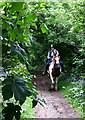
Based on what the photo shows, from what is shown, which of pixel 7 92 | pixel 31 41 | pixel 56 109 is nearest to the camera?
pixel 7 92

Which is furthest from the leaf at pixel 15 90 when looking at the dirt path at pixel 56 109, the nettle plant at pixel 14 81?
the dirt path at pixel 56 109

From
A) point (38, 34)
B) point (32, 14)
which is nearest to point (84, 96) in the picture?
point (32, 14)

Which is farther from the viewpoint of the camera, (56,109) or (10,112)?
(56,109)

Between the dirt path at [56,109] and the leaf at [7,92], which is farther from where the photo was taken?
the dirt path at [56,109]

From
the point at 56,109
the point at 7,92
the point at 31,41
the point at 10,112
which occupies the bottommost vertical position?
the point at 56,109

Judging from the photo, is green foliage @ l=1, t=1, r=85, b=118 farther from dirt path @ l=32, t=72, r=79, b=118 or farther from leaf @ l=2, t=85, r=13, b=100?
dirt path @ l=32, t=72, r=79, b=118

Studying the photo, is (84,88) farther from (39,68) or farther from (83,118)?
(39,68)

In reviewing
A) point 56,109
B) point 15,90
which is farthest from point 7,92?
point 56,109

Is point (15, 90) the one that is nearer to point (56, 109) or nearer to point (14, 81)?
point (14, 81)

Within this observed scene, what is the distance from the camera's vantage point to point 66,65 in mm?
9648

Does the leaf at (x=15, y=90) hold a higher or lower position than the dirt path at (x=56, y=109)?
higher

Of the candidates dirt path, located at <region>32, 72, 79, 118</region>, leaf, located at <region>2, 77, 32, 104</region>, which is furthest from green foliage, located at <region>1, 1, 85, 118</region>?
dirt path, located at <region>32, 72, 79, 118</region>

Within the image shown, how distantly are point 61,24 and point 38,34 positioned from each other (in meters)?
1.98

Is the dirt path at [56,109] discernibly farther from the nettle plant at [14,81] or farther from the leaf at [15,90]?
the leaf at [15,90]
